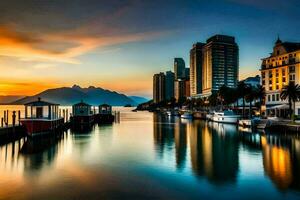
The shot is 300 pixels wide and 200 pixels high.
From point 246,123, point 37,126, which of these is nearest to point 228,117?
point 246,123

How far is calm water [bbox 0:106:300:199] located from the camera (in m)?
24.0

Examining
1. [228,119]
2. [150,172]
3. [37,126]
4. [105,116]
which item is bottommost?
[150,172]

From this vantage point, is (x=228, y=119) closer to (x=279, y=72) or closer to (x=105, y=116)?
(x=279, y=72)

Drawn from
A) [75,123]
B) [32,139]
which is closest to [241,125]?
[75,123]

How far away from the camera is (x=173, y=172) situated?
3108 centimetres

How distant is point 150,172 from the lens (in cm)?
3144

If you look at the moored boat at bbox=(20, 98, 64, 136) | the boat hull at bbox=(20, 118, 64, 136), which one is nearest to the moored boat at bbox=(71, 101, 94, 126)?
the moored boat at bbox=(20, 98, 64, 136)

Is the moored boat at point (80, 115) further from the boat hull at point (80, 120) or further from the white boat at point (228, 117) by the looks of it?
the white boat at point (228, 117)

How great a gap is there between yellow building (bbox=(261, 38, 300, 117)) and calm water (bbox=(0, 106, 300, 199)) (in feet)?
192

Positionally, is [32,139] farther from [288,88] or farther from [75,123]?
[288,88]

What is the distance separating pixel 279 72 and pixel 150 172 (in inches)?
3476

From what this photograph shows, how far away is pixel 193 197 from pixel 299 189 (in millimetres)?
8350

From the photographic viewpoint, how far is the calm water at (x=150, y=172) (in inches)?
945

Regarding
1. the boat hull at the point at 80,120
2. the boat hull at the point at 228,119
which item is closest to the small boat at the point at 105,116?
the boat hull at the point at 80,120
